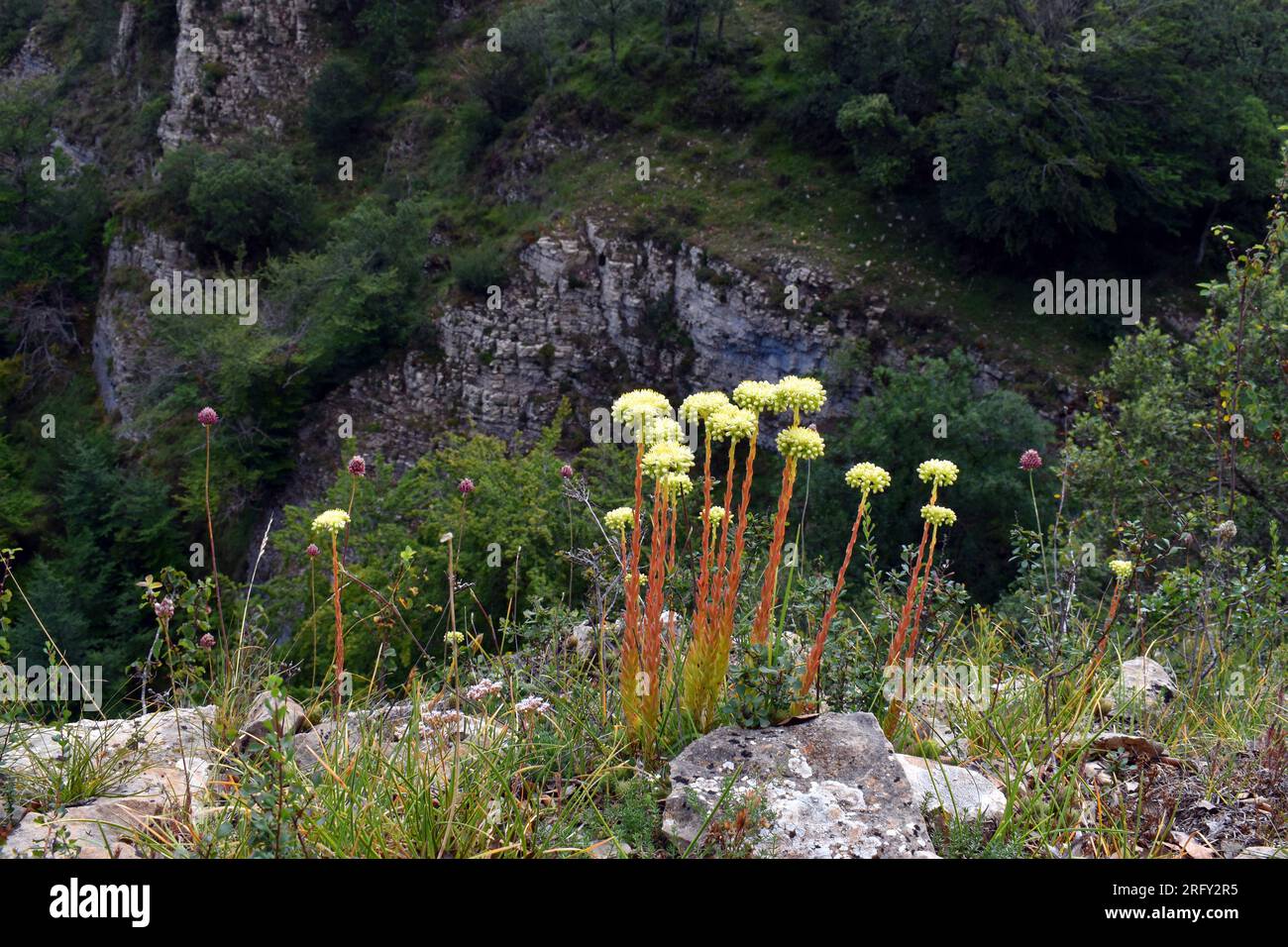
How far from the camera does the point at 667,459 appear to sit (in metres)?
3.01

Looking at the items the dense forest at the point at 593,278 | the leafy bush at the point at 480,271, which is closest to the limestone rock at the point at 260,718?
the dense forest at the point at 593,278

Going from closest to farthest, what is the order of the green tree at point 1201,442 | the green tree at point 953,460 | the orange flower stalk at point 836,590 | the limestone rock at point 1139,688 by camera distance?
the orange flower stalk at point 836,590 < the limestone rock at point 1139,688 < the green tree at point 1201,442 < the green tree at point 953,460

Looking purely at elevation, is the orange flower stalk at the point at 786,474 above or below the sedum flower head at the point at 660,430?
below

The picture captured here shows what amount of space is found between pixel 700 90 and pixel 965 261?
10.2m

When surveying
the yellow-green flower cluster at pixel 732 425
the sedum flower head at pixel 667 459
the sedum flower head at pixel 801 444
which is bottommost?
the sedum flower head at pixel 667 459

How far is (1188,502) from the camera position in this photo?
35.6ft

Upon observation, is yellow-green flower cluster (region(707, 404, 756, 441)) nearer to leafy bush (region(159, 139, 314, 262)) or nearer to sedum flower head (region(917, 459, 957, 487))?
sedum flower head (region(917, 459, 957, 487))

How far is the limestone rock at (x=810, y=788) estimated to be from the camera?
9.09 feet

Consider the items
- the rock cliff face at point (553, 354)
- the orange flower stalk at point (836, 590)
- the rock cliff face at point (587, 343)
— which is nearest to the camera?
the orange flower stalk at point (836, 590)

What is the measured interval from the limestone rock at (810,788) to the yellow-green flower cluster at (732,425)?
1.02m

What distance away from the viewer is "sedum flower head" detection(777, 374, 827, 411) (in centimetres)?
297

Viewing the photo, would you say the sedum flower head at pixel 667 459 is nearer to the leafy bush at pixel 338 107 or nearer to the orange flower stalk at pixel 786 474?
the orange flower stalk at pixel 786 474

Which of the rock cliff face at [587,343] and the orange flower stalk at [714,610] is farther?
the rock cliff face at [587,343]
